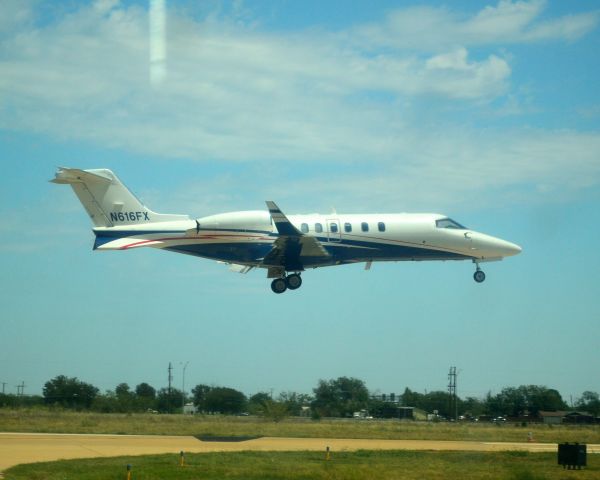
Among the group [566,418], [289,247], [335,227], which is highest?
[335,227]

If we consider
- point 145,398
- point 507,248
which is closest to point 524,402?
point 145,398

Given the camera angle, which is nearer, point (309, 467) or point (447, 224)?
point (309, 467)

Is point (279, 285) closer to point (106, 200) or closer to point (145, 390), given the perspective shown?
point (106, 200)

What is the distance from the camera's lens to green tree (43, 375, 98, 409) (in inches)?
2958

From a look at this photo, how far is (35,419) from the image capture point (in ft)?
153

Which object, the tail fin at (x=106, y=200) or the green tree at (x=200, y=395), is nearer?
the tail fin at (x=106, y=200)

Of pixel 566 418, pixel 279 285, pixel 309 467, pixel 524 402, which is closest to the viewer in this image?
pixel 309 467

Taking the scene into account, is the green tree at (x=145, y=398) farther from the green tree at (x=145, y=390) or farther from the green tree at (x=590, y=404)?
the green tree at (x=590, y=404)

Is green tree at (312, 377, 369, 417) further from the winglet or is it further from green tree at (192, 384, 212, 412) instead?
the winglet

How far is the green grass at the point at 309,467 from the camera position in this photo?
22.8m

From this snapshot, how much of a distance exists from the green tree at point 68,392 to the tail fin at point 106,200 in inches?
1621

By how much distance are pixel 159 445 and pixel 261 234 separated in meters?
9.63

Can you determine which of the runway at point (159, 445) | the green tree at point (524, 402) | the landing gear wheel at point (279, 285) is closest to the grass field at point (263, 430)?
the runway at point (159, 445)

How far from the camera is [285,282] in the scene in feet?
123
